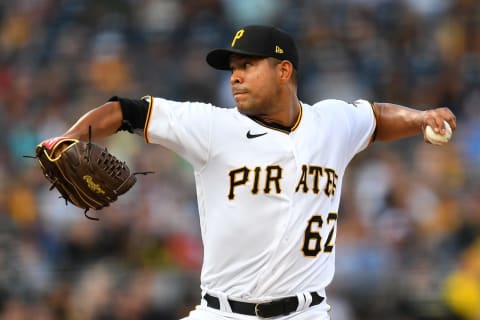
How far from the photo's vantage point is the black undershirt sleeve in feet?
15.5

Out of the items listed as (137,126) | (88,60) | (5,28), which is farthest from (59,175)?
(5,28)

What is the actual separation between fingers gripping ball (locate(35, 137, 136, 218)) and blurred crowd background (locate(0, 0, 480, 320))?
11.9ft

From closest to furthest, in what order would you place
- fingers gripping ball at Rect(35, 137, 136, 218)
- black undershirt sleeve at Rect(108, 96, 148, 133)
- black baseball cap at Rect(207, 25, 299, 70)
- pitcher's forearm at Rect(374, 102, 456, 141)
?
fingers gripping ball at Rect(35, 137, 136, 218)
black undershirt sleeve at Rect(108, 96, 148, 133)
black baseball cap at Rect(207, 25, 299, 70)
pitcher's forearm at Rect(374, 102, 456, 141)

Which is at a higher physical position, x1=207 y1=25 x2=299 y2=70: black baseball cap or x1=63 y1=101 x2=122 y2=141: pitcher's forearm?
x1=207 y1=25 x2=299 y2=70: black baseball cap

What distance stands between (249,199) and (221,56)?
723mm

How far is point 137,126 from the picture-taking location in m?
4.76

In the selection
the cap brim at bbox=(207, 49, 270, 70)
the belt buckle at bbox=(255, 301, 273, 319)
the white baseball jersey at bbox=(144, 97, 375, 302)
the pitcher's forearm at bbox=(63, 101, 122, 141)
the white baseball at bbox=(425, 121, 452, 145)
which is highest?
the cap brim at bbox=(207, 49, 270, 70)

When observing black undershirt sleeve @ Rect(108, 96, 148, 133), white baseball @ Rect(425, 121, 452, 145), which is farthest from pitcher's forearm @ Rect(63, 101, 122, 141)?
white baseball @ Rect(425, 121, 452, 145)

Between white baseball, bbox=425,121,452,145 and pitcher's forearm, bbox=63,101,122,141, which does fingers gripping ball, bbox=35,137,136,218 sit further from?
white baseball, bbox=425,121,452,145

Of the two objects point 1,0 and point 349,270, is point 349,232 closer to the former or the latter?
point 349,270

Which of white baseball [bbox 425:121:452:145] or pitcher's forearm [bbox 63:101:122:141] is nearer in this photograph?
pitcher's forearm [bbox 63:101:122:141]

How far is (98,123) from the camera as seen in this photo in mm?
4641

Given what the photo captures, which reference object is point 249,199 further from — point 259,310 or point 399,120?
point 399,120

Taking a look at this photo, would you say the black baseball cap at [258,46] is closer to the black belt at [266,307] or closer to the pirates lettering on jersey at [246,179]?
the pirates lettering on jersey at [246,179]
